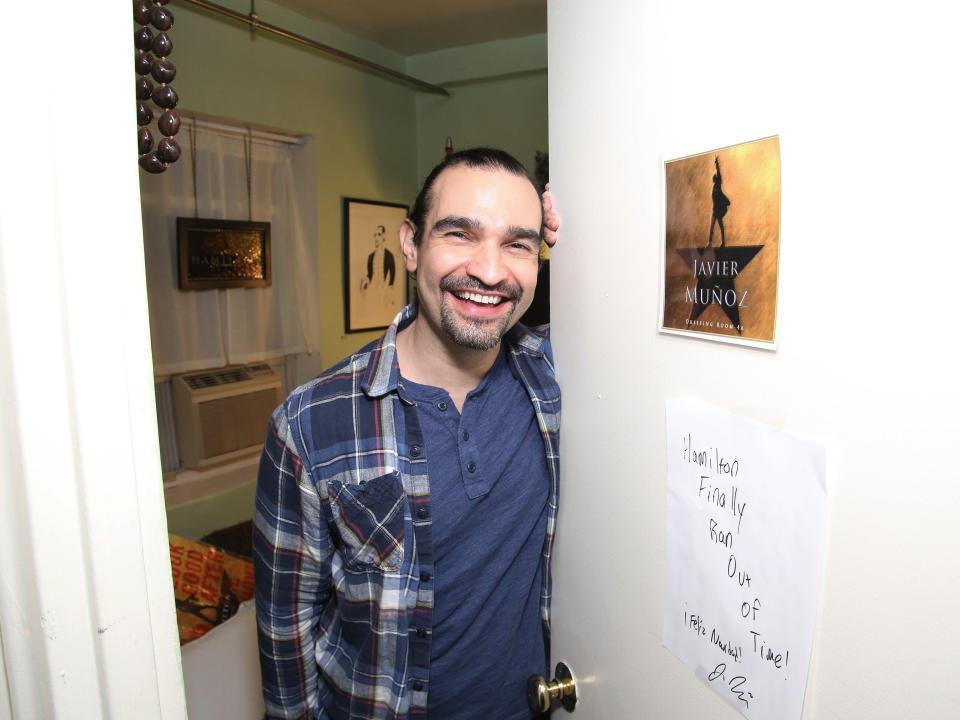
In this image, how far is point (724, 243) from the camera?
0.51 meters

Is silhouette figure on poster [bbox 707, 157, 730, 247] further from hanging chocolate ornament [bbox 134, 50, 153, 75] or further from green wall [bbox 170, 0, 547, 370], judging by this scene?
green wall [bbox 170, 0, 547, 370]

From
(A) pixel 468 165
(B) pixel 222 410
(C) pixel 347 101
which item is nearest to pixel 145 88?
(A) pixel 468 165

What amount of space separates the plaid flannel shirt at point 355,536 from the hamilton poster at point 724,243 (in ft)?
1.17

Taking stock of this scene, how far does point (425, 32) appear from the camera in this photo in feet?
9.46

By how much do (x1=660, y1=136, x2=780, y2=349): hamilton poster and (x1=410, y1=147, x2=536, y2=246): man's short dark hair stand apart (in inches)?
16.4

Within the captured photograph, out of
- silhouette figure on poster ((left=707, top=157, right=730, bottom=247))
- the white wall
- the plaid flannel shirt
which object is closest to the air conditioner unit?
the plaid flannel shirt

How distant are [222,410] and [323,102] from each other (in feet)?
4.83

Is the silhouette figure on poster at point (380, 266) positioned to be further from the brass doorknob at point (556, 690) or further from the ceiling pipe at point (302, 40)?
the brass doorknob at point (556, 690)

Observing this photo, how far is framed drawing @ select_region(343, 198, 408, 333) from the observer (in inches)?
116
